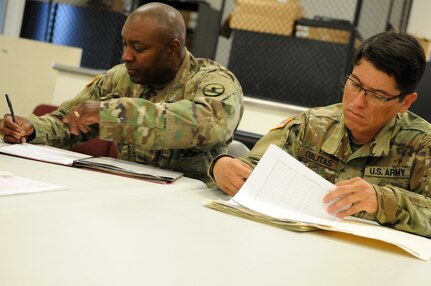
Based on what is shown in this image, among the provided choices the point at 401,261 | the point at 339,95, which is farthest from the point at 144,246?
the point at 339,95

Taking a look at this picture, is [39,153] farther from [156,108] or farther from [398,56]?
[398,56]

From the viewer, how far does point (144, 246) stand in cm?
73

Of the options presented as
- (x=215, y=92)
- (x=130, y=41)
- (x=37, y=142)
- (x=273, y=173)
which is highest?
(x=130, y=41)

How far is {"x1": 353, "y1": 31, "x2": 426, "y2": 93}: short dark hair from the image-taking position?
1.37 m

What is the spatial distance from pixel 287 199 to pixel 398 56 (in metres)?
0.53

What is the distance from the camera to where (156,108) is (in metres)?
1.44

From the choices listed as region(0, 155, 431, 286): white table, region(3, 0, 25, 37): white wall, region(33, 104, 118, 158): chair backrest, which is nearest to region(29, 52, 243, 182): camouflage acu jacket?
region(0, 155, 431, 286): white table

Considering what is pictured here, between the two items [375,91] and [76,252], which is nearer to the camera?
[76,252]

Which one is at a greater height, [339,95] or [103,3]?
[103,3]

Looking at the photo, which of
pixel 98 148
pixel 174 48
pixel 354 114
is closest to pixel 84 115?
pixel 174 48

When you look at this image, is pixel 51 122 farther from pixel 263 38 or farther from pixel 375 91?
pixel 263 38

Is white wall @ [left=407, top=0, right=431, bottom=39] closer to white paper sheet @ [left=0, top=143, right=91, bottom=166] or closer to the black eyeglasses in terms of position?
the black eyeglasses

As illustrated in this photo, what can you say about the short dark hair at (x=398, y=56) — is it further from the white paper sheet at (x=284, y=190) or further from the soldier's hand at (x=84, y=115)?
the soldier's hand at (x=84, y=115)

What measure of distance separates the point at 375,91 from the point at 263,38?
6.77ft
